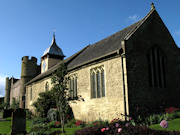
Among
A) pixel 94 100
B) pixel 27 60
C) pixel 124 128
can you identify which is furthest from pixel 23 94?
pixel 124 128

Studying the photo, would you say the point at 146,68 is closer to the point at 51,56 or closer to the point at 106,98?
the point at 106,98

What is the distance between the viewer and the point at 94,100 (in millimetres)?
14422

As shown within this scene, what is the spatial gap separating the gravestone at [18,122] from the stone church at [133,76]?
5.28 metres

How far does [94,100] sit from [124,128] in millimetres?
7428

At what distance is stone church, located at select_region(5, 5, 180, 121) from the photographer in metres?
12.4

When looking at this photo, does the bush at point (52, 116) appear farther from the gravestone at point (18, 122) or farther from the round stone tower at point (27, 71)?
the round stone tower at point (27, 71)

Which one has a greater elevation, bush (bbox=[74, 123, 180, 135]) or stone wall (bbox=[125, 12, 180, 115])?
stone wall (bbox=[125, 12, 180, 115])

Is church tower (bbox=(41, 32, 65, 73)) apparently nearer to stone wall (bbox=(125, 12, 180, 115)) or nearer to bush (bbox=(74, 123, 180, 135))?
stone wall (bbox=(125, 12, 180, 115))

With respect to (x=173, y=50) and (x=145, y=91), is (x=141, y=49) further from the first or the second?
(x=173, y=50)

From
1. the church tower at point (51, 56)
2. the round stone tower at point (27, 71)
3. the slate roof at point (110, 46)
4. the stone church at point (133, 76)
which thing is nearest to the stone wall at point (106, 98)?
the stone church at point (133, 76)

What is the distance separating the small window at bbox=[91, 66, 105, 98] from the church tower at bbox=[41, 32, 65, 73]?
1925cm

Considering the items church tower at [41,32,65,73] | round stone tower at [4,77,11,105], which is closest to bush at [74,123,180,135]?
church tower at [41,32,65,73]

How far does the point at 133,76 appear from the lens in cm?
1255

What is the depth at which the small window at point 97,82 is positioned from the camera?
46.7 ft
